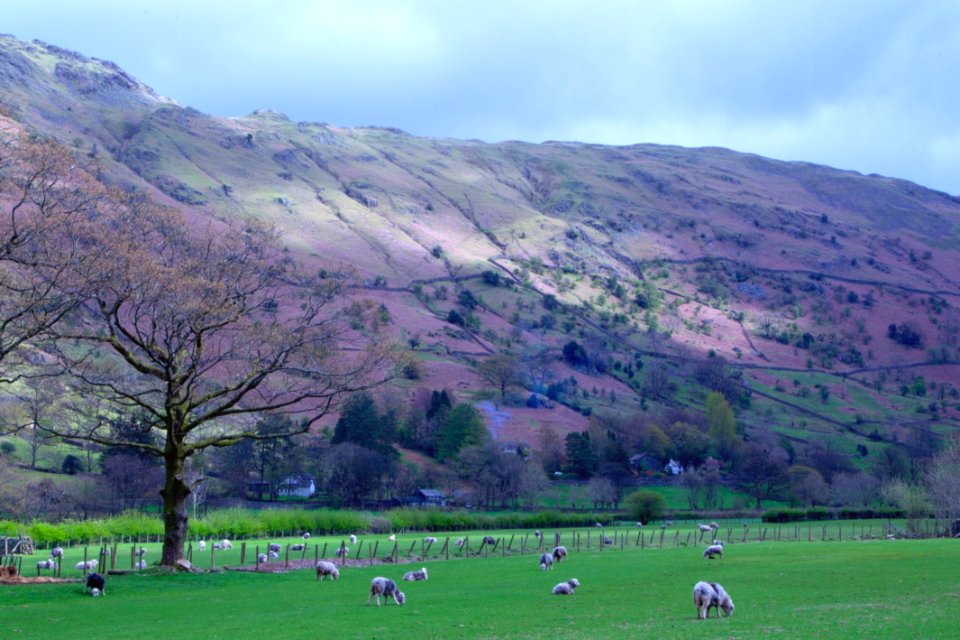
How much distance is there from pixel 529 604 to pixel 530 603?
0.31 metres

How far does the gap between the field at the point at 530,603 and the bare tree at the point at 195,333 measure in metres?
7.17

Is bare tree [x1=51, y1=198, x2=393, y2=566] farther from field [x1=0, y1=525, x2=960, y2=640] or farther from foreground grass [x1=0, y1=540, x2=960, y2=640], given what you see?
foreground grass [x1=0, y1=540, x2=960, y2=640]

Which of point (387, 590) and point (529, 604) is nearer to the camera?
point (529, 604)

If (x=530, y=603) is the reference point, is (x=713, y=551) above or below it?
below

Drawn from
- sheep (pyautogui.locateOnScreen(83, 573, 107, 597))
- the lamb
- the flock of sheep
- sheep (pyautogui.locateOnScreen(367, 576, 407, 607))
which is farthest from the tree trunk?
sheep (pyautogui.locateOnScreen(367, 576, 407, 607))

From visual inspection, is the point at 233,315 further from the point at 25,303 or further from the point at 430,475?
the point at 430,475

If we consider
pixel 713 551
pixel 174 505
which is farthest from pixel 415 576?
pixel 713 551

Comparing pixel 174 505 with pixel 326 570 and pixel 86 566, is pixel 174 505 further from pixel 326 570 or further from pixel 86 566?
pixel 326 570

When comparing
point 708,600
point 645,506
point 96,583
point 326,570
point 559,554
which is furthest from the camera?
point 645,506

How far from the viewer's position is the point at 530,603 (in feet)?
96.2

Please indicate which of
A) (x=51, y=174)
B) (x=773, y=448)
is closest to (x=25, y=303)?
(x=51, y=174)

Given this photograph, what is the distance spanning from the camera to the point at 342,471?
10581 cm

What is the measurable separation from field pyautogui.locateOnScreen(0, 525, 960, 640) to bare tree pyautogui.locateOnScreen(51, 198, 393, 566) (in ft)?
23.5

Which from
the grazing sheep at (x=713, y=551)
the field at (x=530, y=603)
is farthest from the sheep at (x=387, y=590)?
the grazing sheep at (x=713, y=551)
